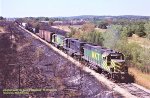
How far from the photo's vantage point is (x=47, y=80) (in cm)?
2998

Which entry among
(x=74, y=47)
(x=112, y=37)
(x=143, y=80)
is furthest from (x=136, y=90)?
(x=112, y=37)

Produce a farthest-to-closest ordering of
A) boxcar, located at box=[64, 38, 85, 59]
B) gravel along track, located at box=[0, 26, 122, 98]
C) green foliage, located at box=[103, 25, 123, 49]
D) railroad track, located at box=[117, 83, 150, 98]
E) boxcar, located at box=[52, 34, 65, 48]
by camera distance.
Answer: boxcar, located at box=[52, 34, 65, 48] → green foliage, located at box=[103, 25, 123, 49] → boxcar, located at box=[64, 38, 85, 59] → railroad track, located at box=[117, 83, 150, 98] → gravel along track, located at box=[0, 26, 122, 98]

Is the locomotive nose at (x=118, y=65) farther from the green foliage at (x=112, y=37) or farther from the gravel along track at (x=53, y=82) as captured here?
the green foliage at (x=112, y=37)

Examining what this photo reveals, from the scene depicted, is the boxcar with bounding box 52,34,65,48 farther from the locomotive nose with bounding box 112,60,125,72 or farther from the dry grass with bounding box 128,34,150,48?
the locomotive nose with bounding box 112,60,125,72

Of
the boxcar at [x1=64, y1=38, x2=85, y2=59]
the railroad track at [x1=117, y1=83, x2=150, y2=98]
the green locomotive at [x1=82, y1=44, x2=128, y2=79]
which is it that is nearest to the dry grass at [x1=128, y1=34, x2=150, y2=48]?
the boxcar at [x1=64, y1=38, x2=85, y2=59]

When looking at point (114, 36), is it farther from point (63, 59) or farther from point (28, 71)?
→ point (28, 71)

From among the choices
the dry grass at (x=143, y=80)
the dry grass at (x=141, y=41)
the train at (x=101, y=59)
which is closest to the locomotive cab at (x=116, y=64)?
the train at (x=101, y=59)

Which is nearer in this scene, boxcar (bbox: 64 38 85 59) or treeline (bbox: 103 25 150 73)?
treeline (bbox: 103 25 150 73)

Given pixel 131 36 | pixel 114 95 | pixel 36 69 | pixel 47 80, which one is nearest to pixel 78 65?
pixel 36 69

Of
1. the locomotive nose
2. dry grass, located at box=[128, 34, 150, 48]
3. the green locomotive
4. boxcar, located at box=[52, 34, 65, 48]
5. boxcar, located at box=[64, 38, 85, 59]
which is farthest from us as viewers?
dry grass, located at box=[128, 34, 150, 48]

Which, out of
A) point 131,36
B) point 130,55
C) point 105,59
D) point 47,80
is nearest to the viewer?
point 47,80

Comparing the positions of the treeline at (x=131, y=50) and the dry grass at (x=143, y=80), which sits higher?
the treeline at (x=131, y=50)

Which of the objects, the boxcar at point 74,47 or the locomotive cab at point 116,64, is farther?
the boxcar at point 74,47

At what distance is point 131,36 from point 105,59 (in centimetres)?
6932
